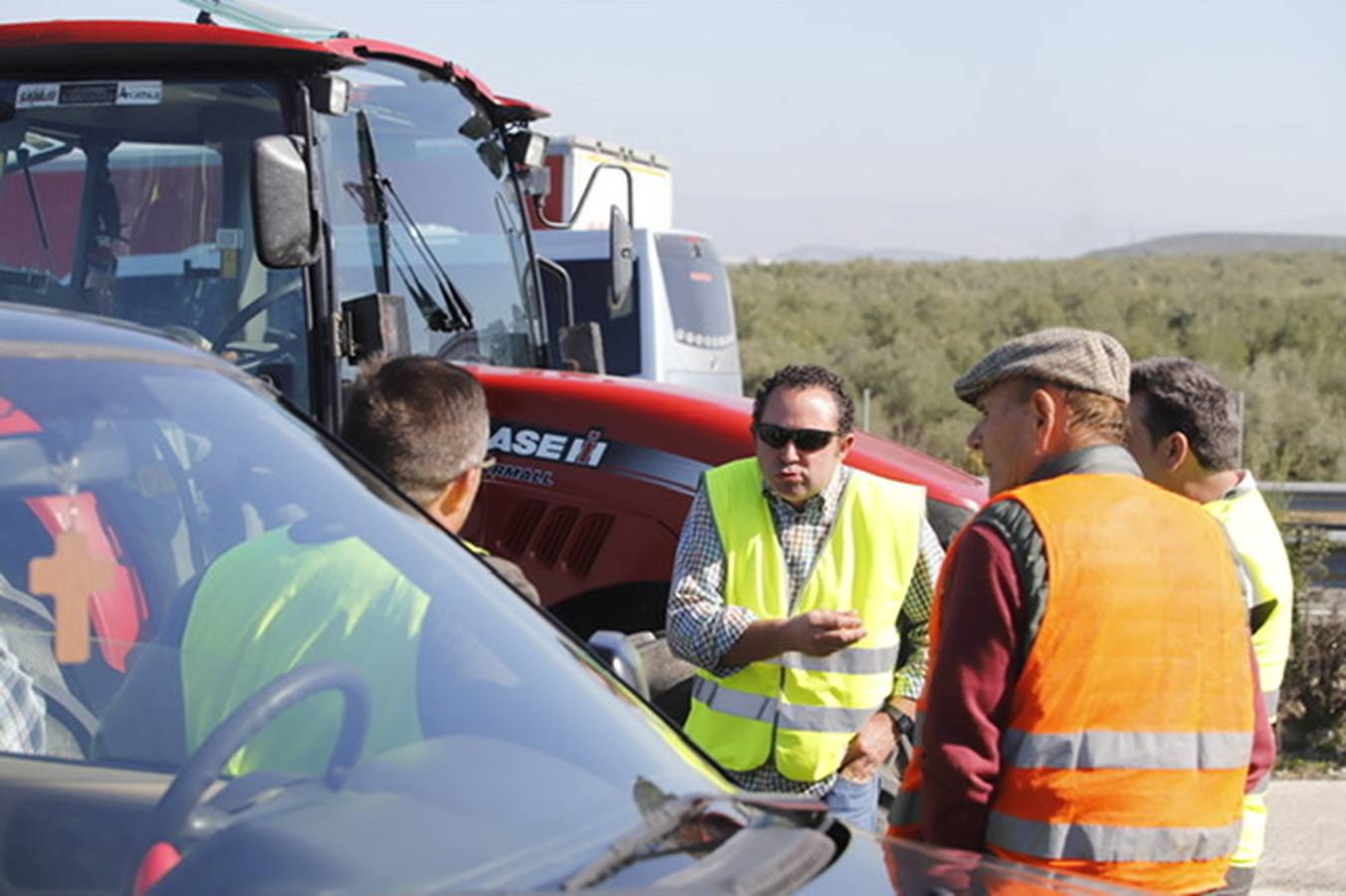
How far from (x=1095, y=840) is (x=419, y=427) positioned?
1.37m

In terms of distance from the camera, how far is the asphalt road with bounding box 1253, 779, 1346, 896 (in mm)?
6410

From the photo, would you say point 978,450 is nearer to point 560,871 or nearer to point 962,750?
point 962,750

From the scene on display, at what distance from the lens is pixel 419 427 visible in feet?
11.0

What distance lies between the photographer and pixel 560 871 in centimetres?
211

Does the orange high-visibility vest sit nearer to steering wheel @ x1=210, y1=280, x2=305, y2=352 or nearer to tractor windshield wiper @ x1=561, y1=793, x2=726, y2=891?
tractor windshield wiper @ x1=561, y1=793, x2=726, y2=891

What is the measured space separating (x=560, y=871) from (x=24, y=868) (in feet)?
2.02

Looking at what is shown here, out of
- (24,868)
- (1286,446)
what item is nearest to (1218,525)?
(24,868)

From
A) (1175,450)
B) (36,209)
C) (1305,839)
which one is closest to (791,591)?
(1175,450)

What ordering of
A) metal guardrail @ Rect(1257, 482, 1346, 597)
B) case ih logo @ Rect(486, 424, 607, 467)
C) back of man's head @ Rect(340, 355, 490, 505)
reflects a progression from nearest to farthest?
back of man's head @ Rect(340, 355, 490, 505), case ih logo @ Rect(486, 424, 607, 467), metal guardrail @ Rect(1257, 482, 1346, 597)

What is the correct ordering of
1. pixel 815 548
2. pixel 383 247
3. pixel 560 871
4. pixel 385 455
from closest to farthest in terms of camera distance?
pixel 560 871 < pixel 385 455 < pixel 815 548 < pixel 383 247

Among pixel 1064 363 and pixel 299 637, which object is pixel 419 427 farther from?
pixel 1064 363

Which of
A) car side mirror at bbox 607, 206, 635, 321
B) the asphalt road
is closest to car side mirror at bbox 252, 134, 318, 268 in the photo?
car side mirror at bbox 607, 206, 635, 321

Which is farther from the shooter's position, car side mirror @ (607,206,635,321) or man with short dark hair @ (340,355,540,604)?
car side mirror @ (607,206,635,321)

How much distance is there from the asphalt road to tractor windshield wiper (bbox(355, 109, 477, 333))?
3.37m
